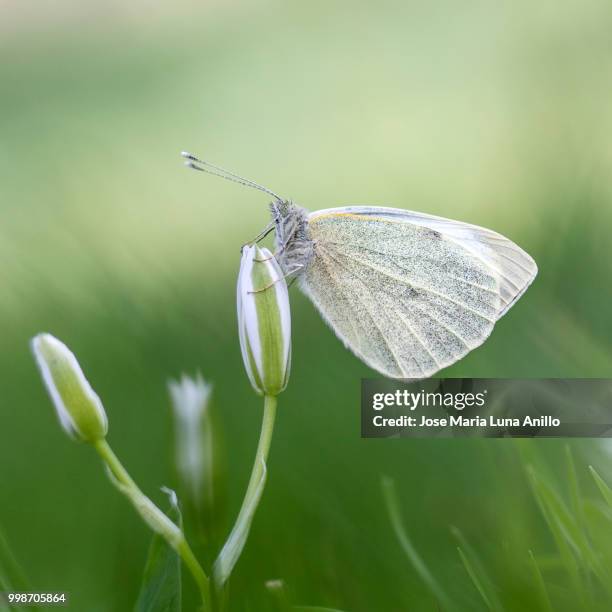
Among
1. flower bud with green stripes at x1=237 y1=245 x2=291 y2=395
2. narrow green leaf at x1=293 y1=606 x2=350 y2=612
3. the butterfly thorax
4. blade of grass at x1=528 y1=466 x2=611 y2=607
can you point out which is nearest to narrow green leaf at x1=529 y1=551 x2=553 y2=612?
blade of grass at x1=528 y1=466 x2=611 y2=607

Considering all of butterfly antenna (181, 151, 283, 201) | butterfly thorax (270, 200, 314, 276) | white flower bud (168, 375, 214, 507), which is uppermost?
butterfly antenna (181, 151, 283, 201)

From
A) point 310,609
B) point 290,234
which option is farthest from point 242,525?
point 290,234

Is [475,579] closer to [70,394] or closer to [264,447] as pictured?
[264,447]

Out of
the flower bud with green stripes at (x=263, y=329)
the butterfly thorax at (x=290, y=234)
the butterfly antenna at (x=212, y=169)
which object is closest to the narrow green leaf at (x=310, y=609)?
the flower bud with green stripes at (x=263, y=329)

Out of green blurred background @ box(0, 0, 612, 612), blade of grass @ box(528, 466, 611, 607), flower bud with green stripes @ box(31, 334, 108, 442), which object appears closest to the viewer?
flower bud with green stripes @ box(31, 334, 108, 442)

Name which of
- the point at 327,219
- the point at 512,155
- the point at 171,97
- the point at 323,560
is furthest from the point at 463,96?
the point at 323,560

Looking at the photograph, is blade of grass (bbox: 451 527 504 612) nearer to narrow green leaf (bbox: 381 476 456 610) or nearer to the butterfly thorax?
narrow green leaf (bbox: 381 476 456 610)
